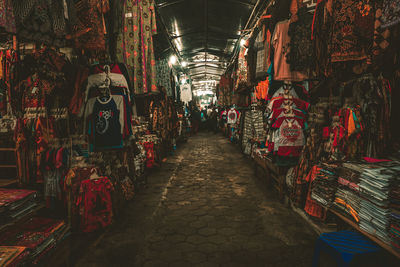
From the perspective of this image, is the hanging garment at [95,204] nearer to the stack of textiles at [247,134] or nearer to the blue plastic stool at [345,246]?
the blue plastic stool at [345,246]

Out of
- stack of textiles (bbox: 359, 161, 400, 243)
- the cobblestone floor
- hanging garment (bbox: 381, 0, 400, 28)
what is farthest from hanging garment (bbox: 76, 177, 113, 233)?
hanging garment (bbox: 381, 0, 400, 28)

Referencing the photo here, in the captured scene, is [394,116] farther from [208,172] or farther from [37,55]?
[208,172]

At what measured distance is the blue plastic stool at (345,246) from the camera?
1782mm

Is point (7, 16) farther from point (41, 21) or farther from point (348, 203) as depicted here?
point (348, 203)

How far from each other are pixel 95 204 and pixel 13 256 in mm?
1442

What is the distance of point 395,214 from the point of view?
5.36 ft

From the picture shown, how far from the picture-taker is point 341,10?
2.30 metres

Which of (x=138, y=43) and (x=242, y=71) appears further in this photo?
(x=242, y=71)

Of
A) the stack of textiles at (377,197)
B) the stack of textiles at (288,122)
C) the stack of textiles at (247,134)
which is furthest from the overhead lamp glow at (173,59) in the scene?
the stack of textiles at (377,197)

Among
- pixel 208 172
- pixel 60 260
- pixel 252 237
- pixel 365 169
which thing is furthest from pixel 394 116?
pixel 208 172

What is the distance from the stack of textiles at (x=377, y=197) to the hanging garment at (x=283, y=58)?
5.07ft

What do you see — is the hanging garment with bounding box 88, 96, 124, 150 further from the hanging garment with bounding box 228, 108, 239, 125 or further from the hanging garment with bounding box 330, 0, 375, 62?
the hanging garment with bounding box 228, 108, 239, 125

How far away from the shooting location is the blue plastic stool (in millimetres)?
1782

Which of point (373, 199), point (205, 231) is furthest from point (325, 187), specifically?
point (205, 231)
